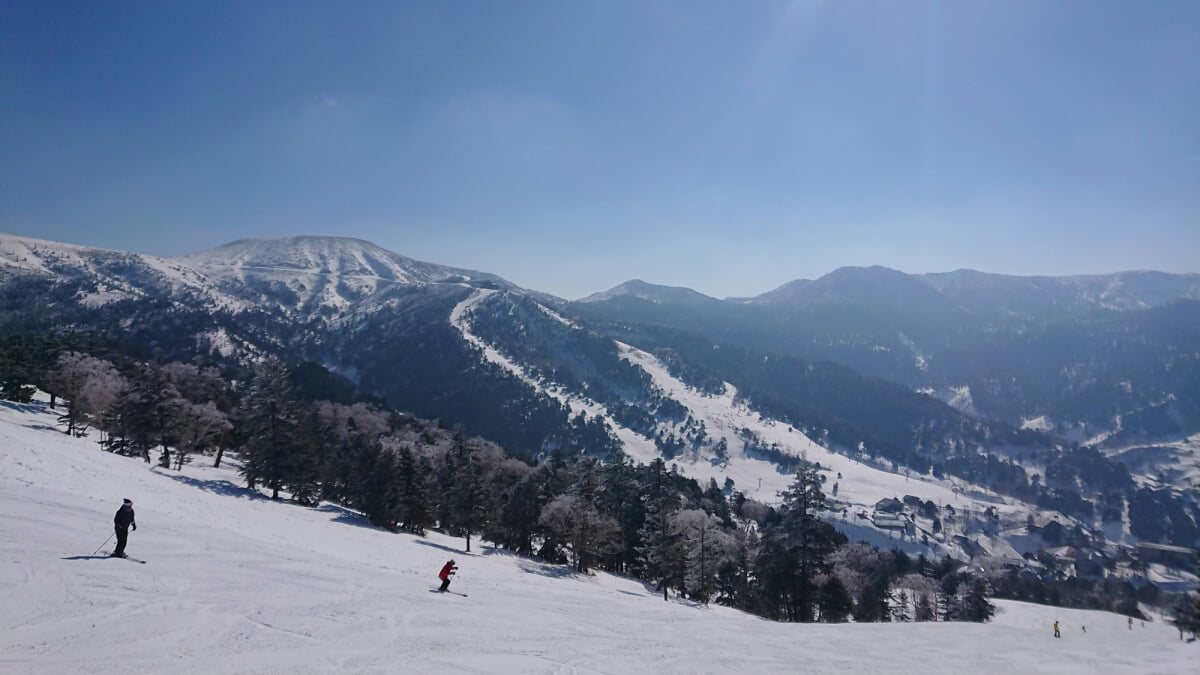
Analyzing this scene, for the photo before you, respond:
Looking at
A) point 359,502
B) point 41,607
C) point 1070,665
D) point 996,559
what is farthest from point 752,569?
point 996,559

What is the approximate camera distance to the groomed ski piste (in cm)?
1364

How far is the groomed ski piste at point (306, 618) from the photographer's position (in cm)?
1364

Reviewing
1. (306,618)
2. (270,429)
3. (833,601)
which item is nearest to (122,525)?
(306,618)

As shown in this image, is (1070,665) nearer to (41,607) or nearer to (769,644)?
(769,644)

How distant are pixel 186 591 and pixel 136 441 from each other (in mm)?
52645

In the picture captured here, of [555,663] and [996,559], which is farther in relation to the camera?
[996,559]

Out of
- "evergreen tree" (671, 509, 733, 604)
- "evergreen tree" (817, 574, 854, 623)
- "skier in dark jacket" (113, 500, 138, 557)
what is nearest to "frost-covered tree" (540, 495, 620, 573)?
"evergreen tree" (671, 509, 733, 604)

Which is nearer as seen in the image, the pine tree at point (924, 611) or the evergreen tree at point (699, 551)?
the evergreen tree at point (699, 551)

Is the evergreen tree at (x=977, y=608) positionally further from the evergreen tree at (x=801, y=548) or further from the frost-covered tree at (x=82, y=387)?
the frost-covered tree at (x=82, y=387)

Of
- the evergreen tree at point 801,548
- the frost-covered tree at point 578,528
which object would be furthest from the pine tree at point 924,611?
the frost-covered tree at point 578,528

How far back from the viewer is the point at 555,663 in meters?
16.6

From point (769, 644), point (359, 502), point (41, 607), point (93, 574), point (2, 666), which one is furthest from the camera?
point (359, 502)

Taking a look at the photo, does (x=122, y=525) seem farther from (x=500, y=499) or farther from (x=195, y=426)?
(x=195, y=426)

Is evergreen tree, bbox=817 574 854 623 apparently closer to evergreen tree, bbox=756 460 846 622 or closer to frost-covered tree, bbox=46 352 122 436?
evergreen tree, bbox=756 460 846 622
